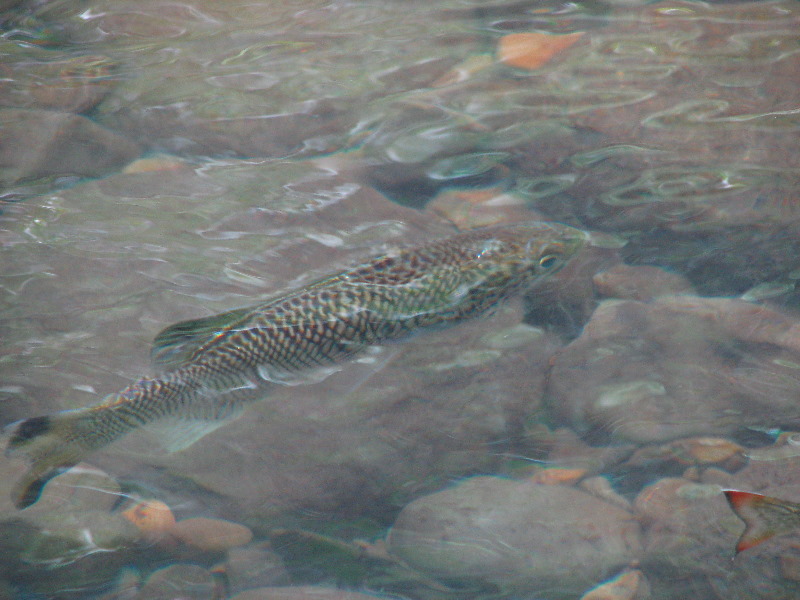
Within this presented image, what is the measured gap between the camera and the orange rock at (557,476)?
3537mm

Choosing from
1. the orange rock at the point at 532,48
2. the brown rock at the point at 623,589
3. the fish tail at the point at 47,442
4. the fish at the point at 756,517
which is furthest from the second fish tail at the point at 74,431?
the orange rock at the point at 532,48

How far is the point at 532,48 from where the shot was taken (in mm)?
5766

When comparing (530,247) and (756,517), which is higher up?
(530,247)

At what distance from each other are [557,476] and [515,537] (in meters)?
0.50

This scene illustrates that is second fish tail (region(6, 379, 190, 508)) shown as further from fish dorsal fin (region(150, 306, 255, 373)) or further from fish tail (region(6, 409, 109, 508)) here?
fish dorsal fin (region(150, 306, 255, 373))

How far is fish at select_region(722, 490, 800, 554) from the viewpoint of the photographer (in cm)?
266

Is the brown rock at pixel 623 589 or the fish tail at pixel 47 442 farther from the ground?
the fish tail at pixel 47 442

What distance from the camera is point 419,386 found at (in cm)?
378

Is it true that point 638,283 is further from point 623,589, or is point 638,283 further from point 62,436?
point 62,436

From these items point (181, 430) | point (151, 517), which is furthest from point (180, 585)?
point (181, 430)

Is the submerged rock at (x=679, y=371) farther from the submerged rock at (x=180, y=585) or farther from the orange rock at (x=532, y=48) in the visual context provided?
the orange rock at (x=532, y=48)

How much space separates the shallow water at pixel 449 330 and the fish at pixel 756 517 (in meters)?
0.44

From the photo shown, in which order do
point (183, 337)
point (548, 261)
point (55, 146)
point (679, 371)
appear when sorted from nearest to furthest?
point (183, 337) < point (679, 371) < point (548, 261) < point (55, 146)

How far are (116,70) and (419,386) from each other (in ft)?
18.0
